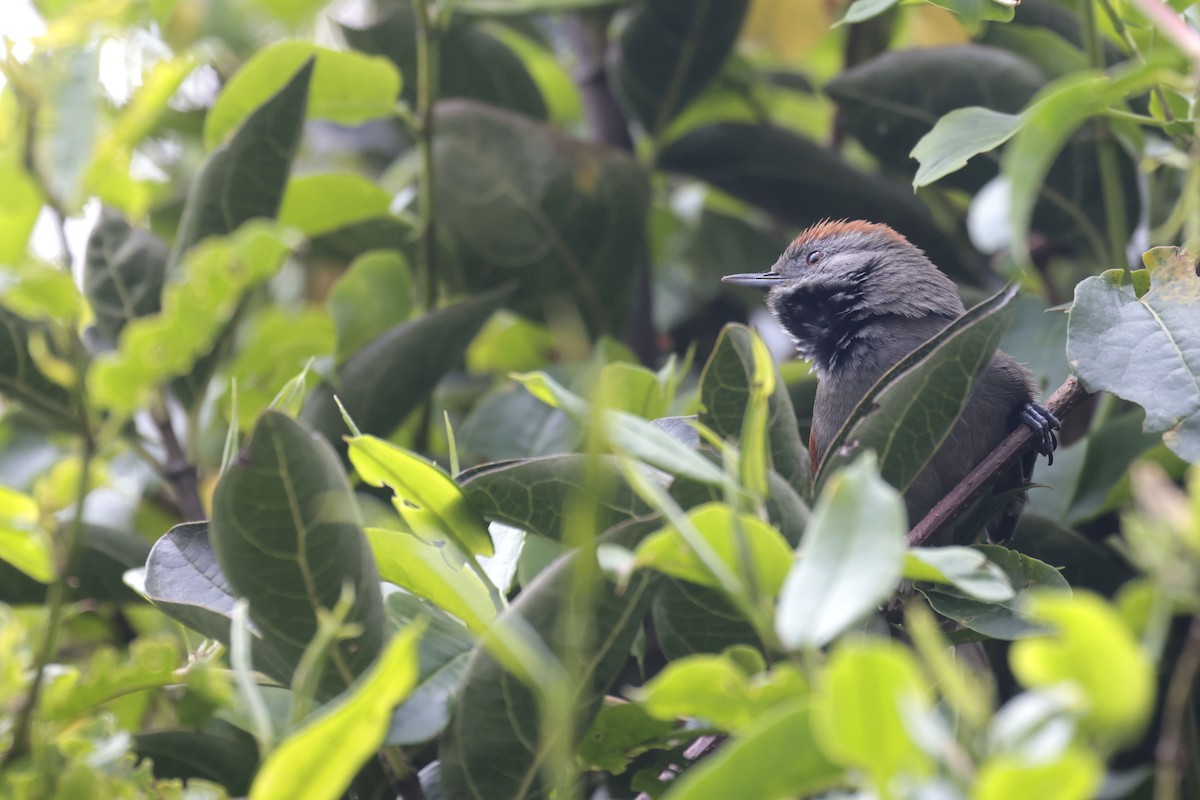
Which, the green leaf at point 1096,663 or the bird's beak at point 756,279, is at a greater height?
the green leaf at point 1096,663

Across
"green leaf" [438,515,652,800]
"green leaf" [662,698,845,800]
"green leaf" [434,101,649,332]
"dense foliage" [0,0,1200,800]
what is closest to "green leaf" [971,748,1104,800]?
"dense foliage" [0,0,1200,800]

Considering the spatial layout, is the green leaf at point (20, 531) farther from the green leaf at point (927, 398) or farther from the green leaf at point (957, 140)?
the green leaf at point (957, 140)

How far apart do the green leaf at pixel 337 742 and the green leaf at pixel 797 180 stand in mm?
2062

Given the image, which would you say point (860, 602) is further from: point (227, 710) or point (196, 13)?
point (196, 13)

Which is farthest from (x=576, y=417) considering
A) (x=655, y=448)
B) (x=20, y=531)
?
A: (x=20, y=531)

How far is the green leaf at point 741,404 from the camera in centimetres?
148

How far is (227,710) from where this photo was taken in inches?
62.2

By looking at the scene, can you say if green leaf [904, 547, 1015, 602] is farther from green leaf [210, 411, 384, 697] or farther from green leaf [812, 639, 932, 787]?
green leaf [210, 411, 384, 697]

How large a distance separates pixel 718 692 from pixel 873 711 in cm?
21

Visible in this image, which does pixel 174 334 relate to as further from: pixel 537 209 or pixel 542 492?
pixel 537 209

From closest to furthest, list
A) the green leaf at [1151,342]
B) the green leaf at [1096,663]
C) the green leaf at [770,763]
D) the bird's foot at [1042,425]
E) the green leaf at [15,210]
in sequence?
1. the green leaf at [1096,663]
2. the green leaf at [770,763]
3. the green leaf at [15,210]
4. the green leaf at [1151,342]
5. the bird's foot at [1042,425]

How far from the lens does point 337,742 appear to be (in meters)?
0.96

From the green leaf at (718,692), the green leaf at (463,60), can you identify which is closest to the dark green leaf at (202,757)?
the green leaf at (718,692)

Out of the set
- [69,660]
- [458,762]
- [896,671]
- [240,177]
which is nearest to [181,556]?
[458,762]
